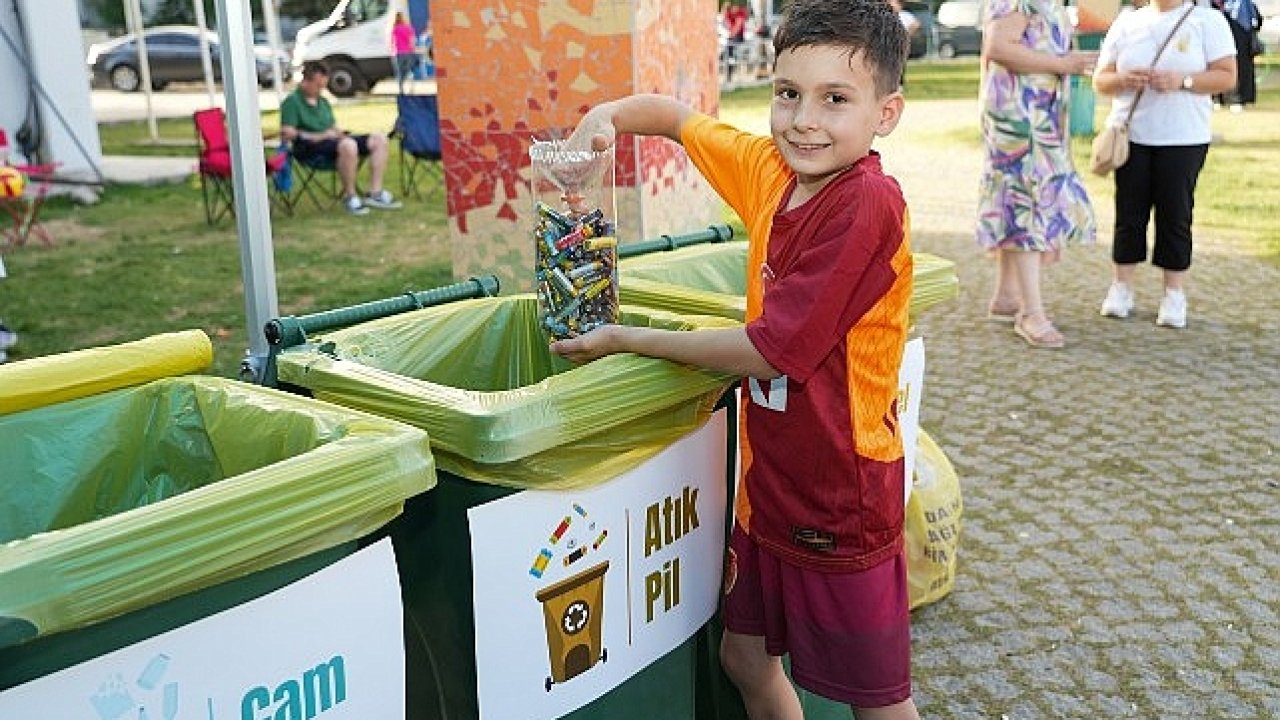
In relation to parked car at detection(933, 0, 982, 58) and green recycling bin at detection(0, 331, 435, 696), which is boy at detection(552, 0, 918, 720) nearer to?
green recycling bin at detection(0, 331, 435, 696)

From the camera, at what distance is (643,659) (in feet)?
7.17

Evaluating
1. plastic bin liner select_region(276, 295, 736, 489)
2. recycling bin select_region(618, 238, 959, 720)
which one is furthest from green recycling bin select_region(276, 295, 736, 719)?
recycling bin select_region(618, 238, 959, 720)

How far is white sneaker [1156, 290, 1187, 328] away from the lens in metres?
6.18

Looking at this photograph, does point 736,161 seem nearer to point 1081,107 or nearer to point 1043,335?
point 1043,335

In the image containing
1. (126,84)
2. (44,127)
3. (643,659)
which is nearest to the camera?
(643,659)

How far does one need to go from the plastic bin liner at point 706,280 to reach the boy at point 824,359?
0.27 m

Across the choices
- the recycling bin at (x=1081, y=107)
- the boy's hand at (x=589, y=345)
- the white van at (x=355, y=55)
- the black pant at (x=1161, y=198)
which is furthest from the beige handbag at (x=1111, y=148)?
the white van at (x=355, y=55)

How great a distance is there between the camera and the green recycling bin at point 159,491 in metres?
1.35

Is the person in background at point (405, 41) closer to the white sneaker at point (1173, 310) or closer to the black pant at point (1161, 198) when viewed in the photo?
the black pant at point (1161, 198)

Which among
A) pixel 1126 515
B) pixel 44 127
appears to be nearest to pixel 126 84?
pixel 44 127

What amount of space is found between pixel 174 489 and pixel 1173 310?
5372mm

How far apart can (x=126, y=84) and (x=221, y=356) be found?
2099 cm

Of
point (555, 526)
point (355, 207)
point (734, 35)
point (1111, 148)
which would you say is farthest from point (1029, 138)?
point (734, 35)

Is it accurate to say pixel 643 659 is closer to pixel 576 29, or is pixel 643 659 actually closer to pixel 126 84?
pixel 576 29
